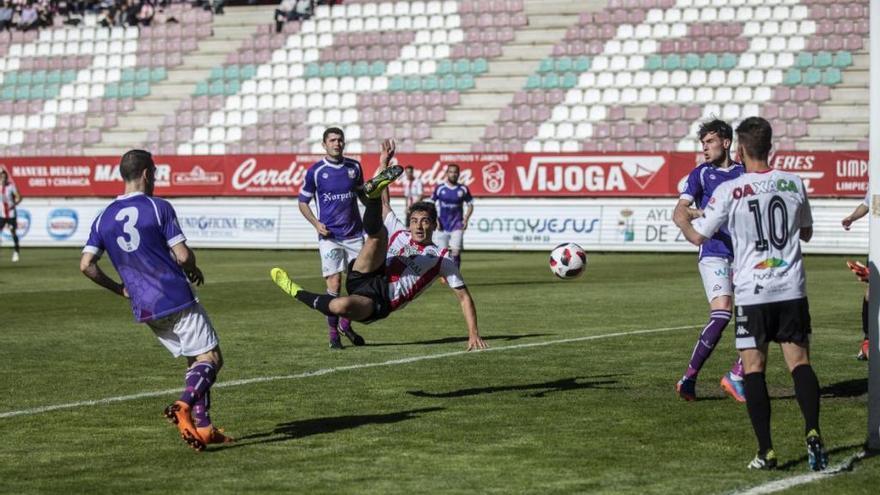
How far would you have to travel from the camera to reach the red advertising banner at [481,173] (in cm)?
3656

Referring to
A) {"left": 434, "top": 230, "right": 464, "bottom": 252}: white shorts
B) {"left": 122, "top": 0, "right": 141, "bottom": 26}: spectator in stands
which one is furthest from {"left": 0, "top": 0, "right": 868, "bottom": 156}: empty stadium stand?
{"left": 434, "top": 230, "right": 464, "bottom": 252}: white shorts

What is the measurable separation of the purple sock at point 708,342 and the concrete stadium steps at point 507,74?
31.0 metres

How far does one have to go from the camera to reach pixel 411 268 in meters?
12.1

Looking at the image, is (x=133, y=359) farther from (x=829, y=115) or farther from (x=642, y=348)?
(x=829, y=115)

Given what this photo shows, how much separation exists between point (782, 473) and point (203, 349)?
375cm

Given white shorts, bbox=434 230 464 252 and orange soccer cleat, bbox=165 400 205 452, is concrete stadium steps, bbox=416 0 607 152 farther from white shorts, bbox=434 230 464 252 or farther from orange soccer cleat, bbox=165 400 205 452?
orange soccer cleat, bbox=165 400 205 452

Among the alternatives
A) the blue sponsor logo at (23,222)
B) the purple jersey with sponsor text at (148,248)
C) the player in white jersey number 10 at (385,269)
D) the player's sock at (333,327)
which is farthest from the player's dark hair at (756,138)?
the blue sponsor logo at (23,222)

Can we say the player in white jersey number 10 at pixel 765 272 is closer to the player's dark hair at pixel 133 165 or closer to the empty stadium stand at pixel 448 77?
the player's dark hair at pixel 133 165

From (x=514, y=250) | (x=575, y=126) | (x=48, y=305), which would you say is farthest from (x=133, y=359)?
(x=575, y=126)

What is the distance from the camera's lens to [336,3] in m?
49.8

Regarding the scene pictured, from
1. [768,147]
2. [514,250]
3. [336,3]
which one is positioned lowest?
[514,250]

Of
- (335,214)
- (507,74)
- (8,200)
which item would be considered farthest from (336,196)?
(507,74)

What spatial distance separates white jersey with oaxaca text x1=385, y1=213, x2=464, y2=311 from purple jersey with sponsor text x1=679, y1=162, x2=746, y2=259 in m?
2.23

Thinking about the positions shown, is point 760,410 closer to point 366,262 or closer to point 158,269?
point 158,269
